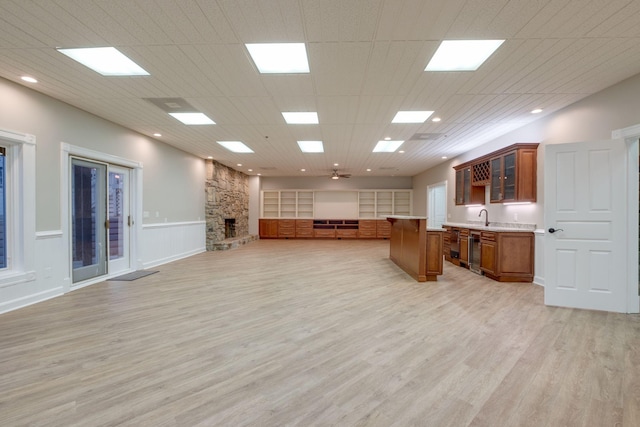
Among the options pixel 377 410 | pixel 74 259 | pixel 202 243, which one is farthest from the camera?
pixel 202 243

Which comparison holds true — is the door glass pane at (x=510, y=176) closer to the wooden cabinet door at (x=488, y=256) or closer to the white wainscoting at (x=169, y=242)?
the wooden cabinet door at (x=488, y=256)

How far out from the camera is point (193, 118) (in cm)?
514

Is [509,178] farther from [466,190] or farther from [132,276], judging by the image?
[132,276]

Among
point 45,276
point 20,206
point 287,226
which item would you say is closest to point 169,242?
point 45,276

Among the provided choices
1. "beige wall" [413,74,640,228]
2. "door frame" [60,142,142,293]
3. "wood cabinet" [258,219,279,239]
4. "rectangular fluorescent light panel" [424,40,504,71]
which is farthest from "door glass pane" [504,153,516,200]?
"wood cabinet" [258,219,279,239]

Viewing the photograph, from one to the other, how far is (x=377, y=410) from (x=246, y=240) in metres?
10.3

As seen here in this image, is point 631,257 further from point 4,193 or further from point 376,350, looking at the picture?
point 4,193

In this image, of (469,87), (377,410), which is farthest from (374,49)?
(377,410)

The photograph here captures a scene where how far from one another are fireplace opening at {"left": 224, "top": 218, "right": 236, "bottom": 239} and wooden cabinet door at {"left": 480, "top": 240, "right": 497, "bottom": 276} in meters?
8.42

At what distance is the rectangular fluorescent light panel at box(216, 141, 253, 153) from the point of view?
6879 millimetres

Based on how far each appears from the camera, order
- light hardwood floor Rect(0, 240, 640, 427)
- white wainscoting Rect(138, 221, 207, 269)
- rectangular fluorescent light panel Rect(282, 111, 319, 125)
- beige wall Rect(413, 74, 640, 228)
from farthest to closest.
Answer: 1. white wainscoting Rect(138, 221, 207, 269)
2. rectangular fluorescent light panel Rect(282, 111, 319, 125)
3. beige wall Rect(413, 74, 640, 228)
4. light hardwood floor Rect(0, 240, 640, 427)

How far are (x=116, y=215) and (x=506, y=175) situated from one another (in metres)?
7.87

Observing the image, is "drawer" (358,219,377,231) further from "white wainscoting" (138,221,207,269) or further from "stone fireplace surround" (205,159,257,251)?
"white wainscoting" (138,221,207,269)

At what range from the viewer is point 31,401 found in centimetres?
186
